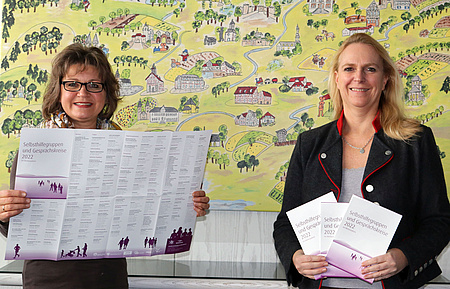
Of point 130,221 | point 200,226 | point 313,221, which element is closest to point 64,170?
point 130,221

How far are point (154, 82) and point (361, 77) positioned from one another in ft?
4.22

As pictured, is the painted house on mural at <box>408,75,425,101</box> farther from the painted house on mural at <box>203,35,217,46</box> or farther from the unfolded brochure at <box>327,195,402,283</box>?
the unfolded brochure at <box>327,195,402,283</box>

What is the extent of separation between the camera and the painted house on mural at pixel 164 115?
2475 mm

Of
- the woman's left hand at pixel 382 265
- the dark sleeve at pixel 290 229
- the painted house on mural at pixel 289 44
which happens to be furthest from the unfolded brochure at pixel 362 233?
the painted house on mural at pixel 289 44

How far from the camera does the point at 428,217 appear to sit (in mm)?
1428

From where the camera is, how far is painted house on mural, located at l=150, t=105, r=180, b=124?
2475mm

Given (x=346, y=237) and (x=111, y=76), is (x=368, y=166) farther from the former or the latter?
(x=111, y=76)

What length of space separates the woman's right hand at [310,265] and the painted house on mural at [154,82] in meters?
1.38

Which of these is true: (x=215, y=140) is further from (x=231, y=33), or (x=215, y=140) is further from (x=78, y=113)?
(x=78, y=113)

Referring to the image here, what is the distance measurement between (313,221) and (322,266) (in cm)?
14

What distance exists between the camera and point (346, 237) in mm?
1362

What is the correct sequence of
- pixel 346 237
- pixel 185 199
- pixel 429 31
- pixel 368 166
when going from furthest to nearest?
pixel 429 31 < pixel 185 199 < pixel 368 166 < pixel 346 237

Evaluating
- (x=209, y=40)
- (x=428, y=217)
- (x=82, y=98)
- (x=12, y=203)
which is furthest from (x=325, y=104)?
(x=12, y=203)

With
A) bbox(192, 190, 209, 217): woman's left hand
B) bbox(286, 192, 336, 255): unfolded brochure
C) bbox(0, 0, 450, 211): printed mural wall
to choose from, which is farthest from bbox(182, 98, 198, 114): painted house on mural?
bbox(286, 192, 336, 255): unfolded brochure
